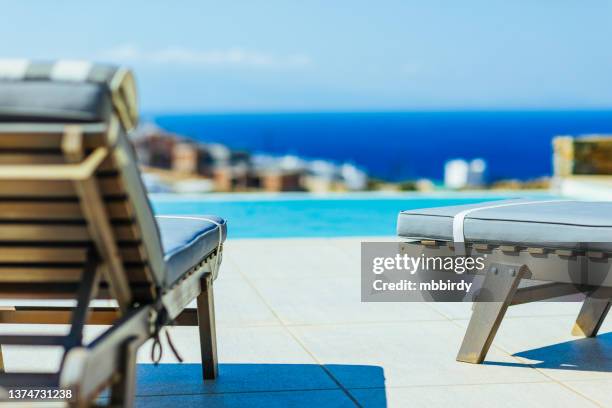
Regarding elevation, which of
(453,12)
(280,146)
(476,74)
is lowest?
(280,146)

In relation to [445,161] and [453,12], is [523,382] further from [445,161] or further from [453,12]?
[453,12]

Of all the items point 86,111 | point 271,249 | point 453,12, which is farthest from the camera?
point 453,12

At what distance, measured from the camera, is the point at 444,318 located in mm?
3789

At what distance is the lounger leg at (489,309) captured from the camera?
114 inches

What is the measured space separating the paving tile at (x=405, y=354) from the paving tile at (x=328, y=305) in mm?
149

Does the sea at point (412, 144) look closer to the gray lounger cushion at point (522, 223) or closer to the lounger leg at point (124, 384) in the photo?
the gray lounger cushion at point (522, 223)

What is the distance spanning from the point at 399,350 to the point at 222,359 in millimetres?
666

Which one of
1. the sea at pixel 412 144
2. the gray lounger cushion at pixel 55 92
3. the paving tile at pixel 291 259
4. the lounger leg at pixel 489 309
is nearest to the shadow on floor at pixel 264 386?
the lounger leg at pixel 489 309

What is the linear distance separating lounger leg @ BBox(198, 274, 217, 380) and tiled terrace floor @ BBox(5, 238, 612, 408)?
0.17 ft

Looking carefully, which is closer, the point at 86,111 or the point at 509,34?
the point at 86,111

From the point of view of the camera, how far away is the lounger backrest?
1.66 metres

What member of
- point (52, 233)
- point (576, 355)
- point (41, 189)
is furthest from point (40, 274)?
point (576, 355)

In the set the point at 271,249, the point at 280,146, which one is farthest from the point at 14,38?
the point at 271,249

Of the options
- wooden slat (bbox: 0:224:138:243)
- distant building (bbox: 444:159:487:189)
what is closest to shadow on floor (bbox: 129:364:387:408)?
wooden slat (bbox: 0:224:138:243)
